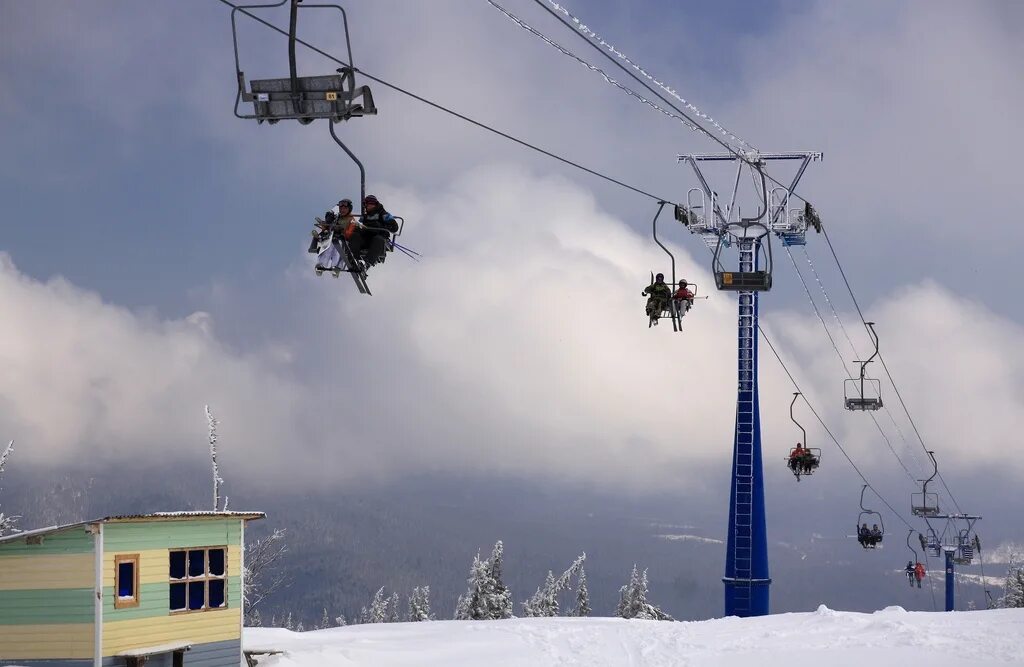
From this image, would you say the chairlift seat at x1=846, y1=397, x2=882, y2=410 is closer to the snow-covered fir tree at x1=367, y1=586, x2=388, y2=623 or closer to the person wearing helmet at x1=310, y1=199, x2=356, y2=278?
the person wearing helmet at x1=310, y1=199, x2=356, y2=278

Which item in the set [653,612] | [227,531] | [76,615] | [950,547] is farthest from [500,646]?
[653,612]

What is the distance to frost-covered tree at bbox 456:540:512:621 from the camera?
7162 centimetres

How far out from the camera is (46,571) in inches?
1009

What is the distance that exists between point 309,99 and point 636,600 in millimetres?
68524

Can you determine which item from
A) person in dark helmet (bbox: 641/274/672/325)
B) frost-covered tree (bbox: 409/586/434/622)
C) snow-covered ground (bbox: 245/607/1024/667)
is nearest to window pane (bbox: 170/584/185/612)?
snow-covered ground (bbox: 245/607/1024/667)

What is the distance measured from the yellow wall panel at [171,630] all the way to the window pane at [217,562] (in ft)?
2.78

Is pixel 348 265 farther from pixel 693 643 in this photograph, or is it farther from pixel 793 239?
pixel 793 239

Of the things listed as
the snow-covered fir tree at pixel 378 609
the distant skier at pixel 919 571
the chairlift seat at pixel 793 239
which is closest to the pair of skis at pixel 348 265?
the chairlift seat at pixel 793 239

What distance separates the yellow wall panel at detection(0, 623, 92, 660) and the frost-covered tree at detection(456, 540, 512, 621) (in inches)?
1841

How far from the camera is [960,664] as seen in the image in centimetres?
2566

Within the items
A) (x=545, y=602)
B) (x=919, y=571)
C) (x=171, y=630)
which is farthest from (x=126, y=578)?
(x=545, y=602)

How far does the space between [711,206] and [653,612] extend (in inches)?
1715

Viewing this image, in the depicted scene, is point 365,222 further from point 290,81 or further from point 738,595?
point 738,595

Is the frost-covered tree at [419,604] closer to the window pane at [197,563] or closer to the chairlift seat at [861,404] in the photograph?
the chairlift seat at [861,404]
